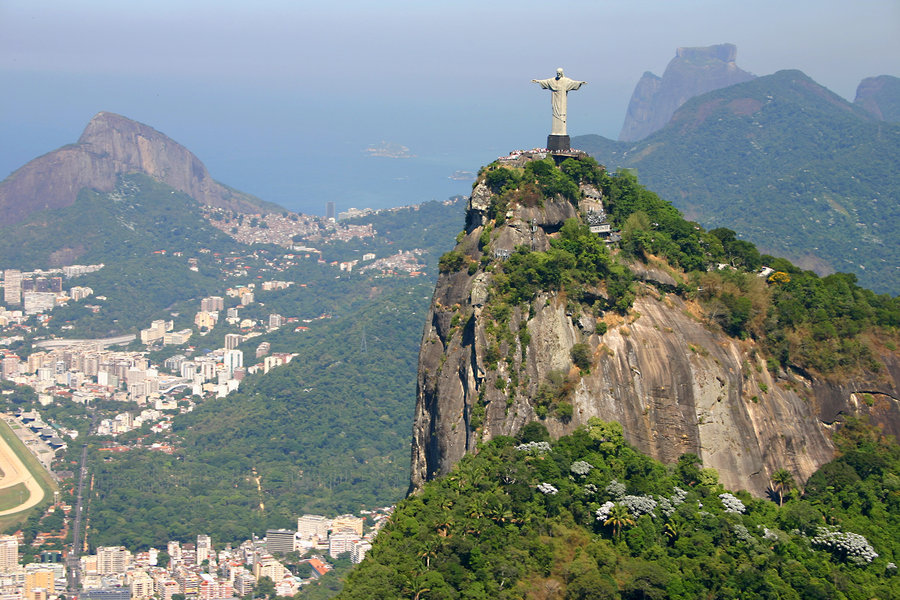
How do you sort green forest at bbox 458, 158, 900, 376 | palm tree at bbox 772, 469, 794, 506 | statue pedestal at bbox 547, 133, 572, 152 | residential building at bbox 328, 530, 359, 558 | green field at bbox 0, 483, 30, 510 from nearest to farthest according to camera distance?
palm tree at bbox 772, 469, 794, 506 → green forest at bbox 458, 158, 900, 376 → statue pedestal at bbox 547, 133, 572, 152 → residential building at bbox 328, 530, 359, 558 → green field at bbox 0, 483, 30, 510

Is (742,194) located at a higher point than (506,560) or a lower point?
higher

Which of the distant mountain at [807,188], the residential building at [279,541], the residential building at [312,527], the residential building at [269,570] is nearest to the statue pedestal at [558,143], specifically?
the residential building at [269,570]

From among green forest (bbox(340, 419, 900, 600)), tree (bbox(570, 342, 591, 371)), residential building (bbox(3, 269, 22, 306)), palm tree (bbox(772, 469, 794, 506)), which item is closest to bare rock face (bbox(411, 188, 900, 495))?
tree (bbox(570, 342, 591, 371))

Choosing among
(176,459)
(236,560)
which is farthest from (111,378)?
(236,560)

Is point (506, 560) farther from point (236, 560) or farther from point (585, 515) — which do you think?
point (236, 560)

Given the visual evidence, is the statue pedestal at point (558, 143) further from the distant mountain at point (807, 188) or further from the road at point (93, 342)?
the road at point (93, 342)

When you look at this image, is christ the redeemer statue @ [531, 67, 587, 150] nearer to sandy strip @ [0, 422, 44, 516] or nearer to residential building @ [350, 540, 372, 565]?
residential building @ [350, 540, 372, 565]
